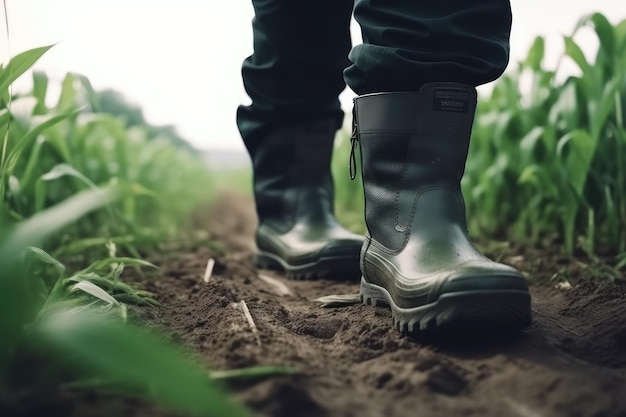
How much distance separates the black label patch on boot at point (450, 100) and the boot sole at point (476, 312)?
0.34 meters

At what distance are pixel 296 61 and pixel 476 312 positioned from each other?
3.16 ft

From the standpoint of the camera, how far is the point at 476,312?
0.88 m

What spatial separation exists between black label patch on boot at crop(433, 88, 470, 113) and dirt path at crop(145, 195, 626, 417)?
38 cm

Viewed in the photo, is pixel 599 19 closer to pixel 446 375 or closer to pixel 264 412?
pixel 446 375

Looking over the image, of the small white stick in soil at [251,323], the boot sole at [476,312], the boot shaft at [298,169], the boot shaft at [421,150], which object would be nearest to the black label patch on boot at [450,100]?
the boot shaft at [421,150]

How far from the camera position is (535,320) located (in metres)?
1.03

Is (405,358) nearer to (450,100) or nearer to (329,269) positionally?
(450,100)

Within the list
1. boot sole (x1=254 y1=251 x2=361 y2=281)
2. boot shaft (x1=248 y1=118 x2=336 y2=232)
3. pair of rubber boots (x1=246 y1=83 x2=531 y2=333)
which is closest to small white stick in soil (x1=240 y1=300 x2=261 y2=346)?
pair of rubber boots (x1=246 y1=83 x2=531 y2=333)

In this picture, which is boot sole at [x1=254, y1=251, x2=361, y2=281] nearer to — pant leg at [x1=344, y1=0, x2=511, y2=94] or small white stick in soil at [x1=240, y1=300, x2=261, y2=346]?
small white stick in soil at [x1=240, y1=300, x2=261, y2=346]

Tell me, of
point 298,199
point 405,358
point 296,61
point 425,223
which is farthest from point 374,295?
point 296,61

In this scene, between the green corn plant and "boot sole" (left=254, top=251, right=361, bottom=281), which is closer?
the green corn plant

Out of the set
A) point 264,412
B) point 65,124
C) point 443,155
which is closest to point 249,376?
point 264,412

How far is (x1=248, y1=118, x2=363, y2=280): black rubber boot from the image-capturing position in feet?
5.28

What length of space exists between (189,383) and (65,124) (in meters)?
1.96
